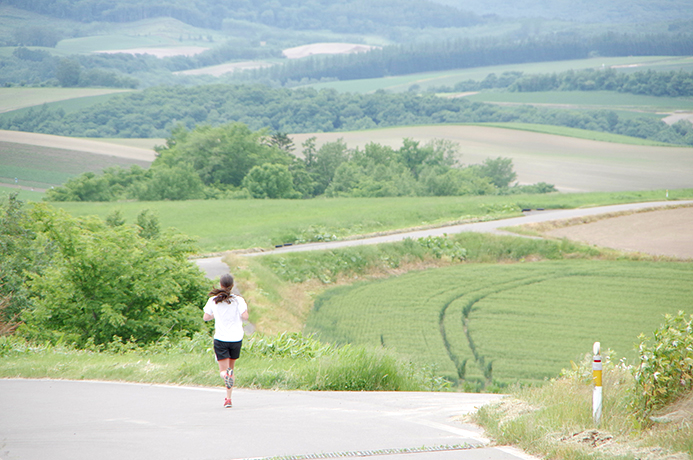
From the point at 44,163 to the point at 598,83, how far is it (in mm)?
125612

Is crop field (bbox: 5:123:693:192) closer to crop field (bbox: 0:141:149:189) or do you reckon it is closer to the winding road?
crop field (bbox: 0:141:149:189)

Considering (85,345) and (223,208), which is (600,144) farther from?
(85,345)

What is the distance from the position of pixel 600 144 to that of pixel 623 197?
46.3 meters

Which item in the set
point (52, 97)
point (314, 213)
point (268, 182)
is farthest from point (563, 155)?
point (52, 97)

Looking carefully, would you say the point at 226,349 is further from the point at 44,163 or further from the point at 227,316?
the point at 44,163

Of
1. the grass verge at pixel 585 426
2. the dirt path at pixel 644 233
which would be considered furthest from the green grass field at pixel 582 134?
the grass verge at pixel 585 426

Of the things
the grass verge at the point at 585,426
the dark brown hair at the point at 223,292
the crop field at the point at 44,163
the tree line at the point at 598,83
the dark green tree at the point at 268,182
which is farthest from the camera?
the tree line at the point at 598,83

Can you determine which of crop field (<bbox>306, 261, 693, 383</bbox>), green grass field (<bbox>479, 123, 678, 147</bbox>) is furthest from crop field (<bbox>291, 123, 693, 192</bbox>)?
crop field (<bbox>306, 261, 693, 383</bbox>)

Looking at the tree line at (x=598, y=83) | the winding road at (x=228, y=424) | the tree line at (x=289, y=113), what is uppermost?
the tree line at (x=598, y=83)

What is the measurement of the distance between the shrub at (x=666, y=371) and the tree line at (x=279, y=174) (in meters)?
58.3

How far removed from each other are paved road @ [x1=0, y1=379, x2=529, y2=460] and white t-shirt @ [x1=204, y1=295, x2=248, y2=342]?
0.86 meters

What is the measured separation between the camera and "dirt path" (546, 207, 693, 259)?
109ft

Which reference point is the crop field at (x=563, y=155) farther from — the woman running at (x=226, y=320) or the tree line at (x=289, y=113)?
the woman running at (x=226, y=320)

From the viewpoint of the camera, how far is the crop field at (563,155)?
70.4 m
